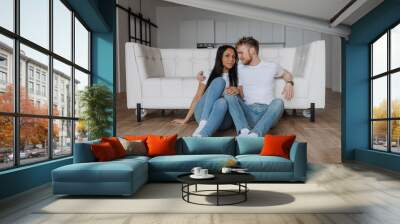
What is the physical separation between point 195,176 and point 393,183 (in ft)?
9.43

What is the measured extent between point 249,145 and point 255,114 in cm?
104

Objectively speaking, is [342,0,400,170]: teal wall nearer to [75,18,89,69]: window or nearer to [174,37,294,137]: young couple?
[174,37,294,137]: young couple

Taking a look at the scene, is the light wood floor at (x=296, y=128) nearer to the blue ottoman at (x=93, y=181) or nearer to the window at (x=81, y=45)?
the window at (x=81, y=45)

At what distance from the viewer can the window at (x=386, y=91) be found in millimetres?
7609

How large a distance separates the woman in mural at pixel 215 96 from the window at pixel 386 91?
2676 millimetres

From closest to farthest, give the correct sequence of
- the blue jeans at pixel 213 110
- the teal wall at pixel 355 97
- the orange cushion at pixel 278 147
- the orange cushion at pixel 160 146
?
the orange cushion at pixel 278 147 < the orange cushion at pixel 160 146 < the blue jeans at pixel 213 110 < the teal wall at pixel 355 97

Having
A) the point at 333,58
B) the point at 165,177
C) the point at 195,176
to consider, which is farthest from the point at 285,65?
the point at 195,176

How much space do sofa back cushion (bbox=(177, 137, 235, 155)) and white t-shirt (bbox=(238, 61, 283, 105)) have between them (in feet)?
3.75

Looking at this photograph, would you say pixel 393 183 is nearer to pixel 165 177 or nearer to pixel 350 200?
pixel 350 200

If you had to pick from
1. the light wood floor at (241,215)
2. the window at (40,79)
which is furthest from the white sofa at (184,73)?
the light wood floor at (241,215)

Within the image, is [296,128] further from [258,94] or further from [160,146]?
[160,146]

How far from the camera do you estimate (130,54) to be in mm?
8234

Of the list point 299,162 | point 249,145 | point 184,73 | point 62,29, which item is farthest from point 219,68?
point 62,29

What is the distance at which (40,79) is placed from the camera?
605 centimetres
